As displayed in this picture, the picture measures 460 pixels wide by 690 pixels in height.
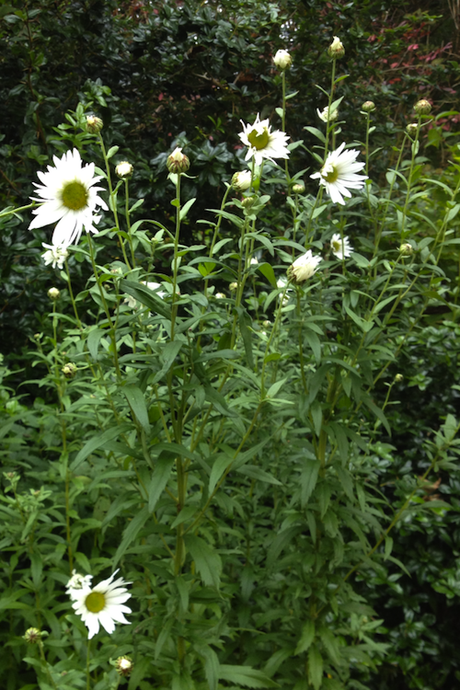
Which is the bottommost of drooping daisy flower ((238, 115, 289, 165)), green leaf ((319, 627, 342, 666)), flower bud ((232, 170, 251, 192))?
green leaf ((319, 627, 342, 666))

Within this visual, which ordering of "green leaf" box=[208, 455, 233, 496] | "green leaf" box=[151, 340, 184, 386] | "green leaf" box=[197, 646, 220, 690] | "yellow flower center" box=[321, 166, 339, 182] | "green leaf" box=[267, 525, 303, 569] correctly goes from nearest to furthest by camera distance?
"green leaf" box=[151, 340, 184, 386] → "green leaf" box=[208, 455, 233, 496] → "green leaf" box=[197, 646, 220, 690] → "yellow flower center" box=[321, 166, 339, 182] → "green leaf" box=[267, 525, 303, 569]

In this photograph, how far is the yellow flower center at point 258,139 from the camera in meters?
1.37

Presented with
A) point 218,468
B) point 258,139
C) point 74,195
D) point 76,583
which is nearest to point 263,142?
point 258,139

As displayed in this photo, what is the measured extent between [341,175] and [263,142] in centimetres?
24

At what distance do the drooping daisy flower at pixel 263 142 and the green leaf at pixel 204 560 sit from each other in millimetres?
925

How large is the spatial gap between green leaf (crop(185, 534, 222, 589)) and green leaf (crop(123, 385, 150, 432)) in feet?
1.17

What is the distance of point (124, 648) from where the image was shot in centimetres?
141

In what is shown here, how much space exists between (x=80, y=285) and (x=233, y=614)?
1652mm

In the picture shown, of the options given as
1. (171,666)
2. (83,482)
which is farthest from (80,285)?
(171,666)

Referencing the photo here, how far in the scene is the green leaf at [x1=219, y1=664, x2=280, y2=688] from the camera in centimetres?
147

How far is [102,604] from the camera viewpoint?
1.26 metres

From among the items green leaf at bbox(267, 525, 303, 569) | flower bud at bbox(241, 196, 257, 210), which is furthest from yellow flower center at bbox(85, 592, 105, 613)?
flower bud at bbox(241, 196, 257, 210)

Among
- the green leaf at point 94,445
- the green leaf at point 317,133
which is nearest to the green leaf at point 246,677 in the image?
the green leaf at point 94,445

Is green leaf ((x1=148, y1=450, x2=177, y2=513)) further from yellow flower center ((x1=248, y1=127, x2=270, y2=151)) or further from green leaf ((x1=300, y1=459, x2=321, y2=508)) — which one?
yellow flower center ((x1=248, y1=127, x2=270, y2=151))
